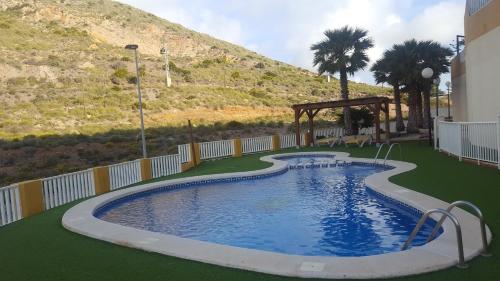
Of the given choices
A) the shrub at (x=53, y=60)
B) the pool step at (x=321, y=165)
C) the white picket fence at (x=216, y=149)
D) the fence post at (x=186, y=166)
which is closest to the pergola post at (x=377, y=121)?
the pool step at (x=321, y=165)

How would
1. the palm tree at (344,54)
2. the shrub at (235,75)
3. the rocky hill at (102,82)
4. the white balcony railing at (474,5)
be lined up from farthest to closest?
the shrub at (235,75), the rocky hill at (102,82), the palm tree at (344,54), the white balcony railing at (474,5)

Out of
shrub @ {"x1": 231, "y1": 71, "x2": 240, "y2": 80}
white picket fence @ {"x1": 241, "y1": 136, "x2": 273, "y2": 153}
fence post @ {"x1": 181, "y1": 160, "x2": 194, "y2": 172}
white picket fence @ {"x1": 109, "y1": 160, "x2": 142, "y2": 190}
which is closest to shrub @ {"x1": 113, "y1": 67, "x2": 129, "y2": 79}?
shrub @ {"x1": 231, "y1": 71, "x2": 240, "y2": 80}

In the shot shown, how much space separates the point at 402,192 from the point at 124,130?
29.0 metres

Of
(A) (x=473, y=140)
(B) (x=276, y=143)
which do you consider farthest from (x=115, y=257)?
(B) (x=276, y=143)

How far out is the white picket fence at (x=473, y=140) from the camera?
1309 cm

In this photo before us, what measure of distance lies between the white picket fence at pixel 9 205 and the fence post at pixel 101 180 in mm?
3003

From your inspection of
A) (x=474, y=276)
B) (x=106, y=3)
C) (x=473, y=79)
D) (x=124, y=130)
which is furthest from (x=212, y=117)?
(x=106, y=3)

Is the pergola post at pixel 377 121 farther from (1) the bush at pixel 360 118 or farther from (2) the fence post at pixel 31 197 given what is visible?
(2) the fence post at pixel 31 197

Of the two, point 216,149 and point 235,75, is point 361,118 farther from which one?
point 235,75

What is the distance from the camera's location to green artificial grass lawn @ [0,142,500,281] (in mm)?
5504

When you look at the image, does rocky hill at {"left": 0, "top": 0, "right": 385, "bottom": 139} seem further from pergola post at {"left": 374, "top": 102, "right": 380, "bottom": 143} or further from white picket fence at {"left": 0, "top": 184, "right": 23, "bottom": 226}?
white picket fence at {"left": 0, "top": 184, "right": 23, "bottom": 226}

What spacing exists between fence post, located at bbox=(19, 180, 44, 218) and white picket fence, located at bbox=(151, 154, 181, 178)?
5.79 m

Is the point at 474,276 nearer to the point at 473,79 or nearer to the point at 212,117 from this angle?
the point at 473,79

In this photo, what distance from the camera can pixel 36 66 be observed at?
50625mm
